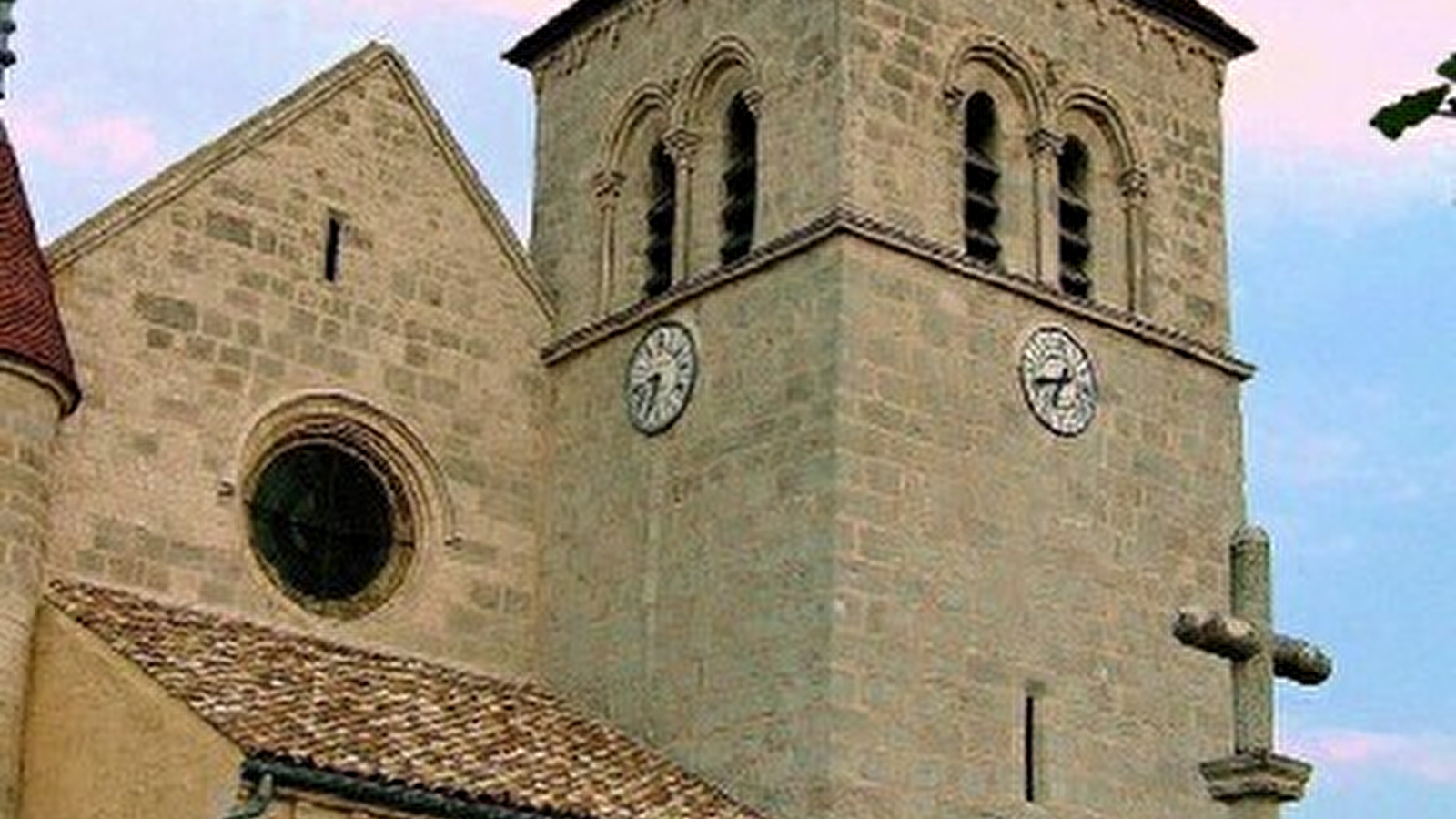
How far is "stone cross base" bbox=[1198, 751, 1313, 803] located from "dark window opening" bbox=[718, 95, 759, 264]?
940 cm

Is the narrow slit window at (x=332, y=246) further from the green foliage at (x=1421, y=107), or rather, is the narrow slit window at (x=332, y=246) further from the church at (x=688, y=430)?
the green foliage at (x=1421, y=107)

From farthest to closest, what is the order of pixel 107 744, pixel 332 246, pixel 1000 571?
pixel 332 246, pixel 1000 571, pixel 107 744

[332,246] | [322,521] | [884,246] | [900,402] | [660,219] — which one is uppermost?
[660,219]

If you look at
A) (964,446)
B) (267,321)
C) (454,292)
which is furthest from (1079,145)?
(267,321)

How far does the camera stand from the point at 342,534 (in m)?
17.6

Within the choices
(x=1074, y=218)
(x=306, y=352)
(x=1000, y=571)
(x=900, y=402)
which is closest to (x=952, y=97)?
(x=1074, y=218)

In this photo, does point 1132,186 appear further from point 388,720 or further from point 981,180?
point 388,720

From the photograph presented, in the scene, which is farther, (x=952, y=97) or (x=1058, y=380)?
(x=952, y=97)

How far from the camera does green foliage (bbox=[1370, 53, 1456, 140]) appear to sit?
3.72 metres

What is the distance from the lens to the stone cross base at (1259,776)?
341 inches

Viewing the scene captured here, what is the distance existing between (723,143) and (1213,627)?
403 inches

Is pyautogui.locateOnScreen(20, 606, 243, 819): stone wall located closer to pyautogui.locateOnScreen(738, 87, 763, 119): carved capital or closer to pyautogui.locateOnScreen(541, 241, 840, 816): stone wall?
pyautogui.locateOnScreen(541, 241, 840, 816): stone wall

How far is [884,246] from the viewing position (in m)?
16.9

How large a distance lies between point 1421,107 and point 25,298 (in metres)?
12.8
